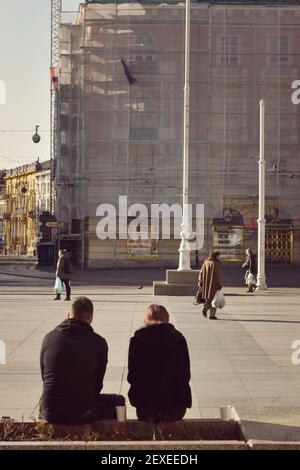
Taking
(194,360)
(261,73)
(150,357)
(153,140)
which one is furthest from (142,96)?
(150,357)

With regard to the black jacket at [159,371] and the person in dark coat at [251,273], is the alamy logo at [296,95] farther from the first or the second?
the black jacket at [159,371]

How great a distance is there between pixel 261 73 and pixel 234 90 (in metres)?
1.65

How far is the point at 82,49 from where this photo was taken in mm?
43375

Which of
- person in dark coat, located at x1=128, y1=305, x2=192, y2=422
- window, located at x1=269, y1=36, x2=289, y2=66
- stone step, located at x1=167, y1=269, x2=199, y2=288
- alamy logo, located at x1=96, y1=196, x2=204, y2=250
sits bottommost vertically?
stone step, located at x1=167, y1=269, x2=199, y2=288

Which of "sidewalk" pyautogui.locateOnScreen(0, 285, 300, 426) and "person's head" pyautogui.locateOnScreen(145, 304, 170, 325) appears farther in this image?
"sidewalk" pyautogui.locateOnScreen(0, 285, 300, 426)

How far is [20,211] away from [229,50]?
49326 millimetres

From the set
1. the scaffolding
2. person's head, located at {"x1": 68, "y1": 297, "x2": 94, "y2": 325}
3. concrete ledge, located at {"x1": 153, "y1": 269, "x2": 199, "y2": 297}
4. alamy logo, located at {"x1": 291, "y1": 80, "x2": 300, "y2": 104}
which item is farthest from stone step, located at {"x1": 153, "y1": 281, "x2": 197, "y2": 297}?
alamy logo, located at {"x1": 291, "y1": 80, "x2": 300, "y2": 104}

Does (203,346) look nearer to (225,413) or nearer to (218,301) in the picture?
(218,301)

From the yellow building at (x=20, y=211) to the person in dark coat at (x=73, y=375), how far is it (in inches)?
2912

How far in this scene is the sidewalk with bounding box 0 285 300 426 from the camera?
29.4 ft

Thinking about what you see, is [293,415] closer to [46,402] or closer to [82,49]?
[46,402]

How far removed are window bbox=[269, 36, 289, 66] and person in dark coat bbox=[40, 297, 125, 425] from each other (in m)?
38.0

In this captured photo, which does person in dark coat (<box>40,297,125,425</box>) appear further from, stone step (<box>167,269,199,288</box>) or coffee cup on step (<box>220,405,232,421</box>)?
stone step (<box>167,269,199,288</box>)

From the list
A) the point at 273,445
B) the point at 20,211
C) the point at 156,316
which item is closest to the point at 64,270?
the point at 156,316
